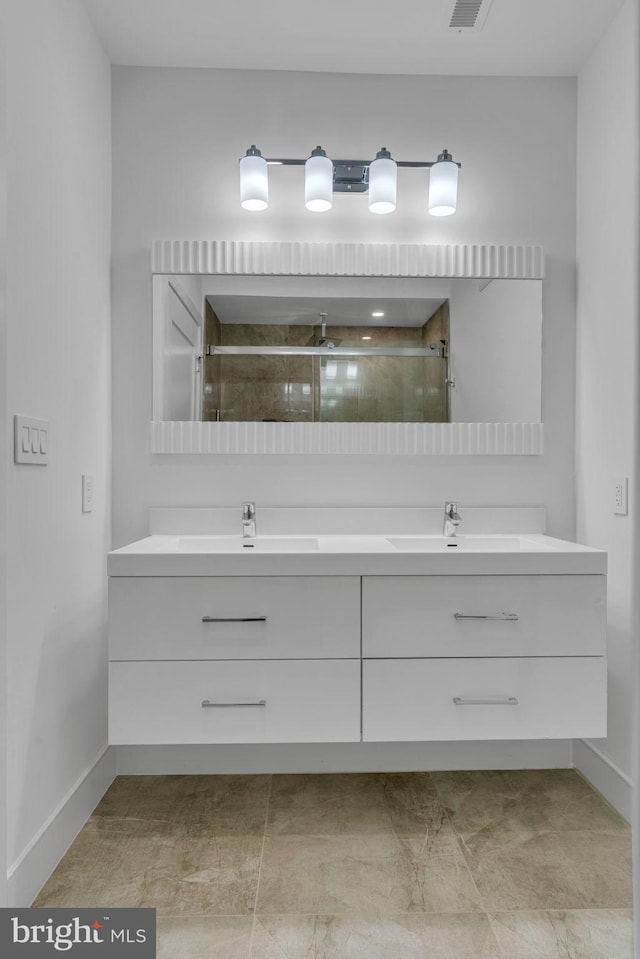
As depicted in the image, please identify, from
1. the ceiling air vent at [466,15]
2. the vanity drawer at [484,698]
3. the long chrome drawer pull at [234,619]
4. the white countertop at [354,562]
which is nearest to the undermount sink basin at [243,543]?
the white countertop at [354,562]

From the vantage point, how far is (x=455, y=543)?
2.06 m

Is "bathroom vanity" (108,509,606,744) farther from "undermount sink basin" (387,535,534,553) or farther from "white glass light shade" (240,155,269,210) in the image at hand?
"white glass light shade" (240,155,269,210)

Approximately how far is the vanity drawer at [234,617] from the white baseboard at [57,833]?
17.7 inches

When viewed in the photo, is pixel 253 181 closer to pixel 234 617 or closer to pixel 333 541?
pixel 333 541

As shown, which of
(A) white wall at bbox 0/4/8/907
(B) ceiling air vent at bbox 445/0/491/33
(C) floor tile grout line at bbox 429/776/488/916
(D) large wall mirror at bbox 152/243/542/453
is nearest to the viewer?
(A) white wall at bbox 0/4/8/907

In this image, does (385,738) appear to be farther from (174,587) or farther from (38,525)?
(38,525)

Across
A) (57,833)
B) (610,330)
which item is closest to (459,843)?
(57,833)

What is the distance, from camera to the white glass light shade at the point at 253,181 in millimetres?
2012

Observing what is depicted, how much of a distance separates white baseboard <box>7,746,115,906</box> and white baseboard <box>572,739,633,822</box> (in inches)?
62.9

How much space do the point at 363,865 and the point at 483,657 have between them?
2.07 ft

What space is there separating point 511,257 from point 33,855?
2291 mm

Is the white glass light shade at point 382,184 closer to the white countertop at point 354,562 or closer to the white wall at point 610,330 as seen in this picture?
the white wall at point 610,330

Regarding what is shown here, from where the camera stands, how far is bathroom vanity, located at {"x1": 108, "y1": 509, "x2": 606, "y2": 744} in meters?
1.60

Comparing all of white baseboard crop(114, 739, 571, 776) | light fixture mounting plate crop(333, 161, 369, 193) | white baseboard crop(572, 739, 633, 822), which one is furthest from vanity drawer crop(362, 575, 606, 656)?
light fixture mounting plate crop(333, 161, 369, 193)
